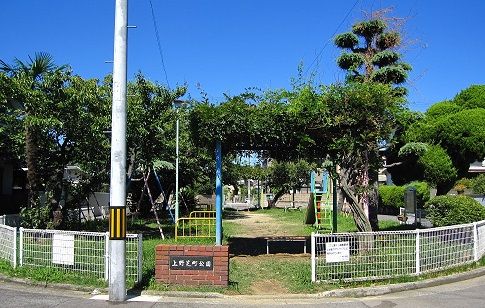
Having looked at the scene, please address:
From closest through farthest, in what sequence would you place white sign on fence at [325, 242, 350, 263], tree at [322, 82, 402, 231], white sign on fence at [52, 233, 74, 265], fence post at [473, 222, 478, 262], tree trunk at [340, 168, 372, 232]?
white sign on fence at [325, 242, 350, 263] → white sign on fence at [52, 233, 74, 265] → fence post at [473, 222, 478, 262] → tree at [322, 82, 402, 231] → tree trunk at [340, 168, 372, 232]

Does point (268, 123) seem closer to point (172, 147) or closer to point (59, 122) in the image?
point (59, 122)

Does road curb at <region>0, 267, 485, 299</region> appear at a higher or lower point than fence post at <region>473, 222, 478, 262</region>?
lower

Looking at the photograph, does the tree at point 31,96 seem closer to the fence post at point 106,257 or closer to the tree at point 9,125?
the tree at point 9,125

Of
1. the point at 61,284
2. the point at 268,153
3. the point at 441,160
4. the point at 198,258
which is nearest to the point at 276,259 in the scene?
the point at 268,153

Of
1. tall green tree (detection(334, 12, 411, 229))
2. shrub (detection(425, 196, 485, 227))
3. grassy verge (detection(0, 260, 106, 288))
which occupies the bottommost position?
grassy verge (detection(0, 260, 106, 288))

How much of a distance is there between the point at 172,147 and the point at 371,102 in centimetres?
1210

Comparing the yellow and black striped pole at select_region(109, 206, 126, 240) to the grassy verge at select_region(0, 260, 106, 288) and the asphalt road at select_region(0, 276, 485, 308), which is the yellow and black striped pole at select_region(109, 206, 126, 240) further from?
the grassy verge at select_region(0, 260, 106, 288)

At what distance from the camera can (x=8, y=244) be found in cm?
1012

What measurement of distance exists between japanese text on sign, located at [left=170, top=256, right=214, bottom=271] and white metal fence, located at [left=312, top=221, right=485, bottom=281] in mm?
1850

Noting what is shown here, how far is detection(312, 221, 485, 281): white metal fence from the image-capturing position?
8.84 meters

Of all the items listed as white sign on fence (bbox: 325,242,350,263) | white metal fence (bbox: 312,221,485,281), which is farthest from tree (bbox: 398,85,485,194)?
white sign on fence (bbox: 325,242,350,263)

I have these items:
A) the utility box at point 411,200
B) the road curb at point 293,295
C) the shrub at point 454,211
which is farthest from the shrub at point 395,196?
the road curb at point 293,295

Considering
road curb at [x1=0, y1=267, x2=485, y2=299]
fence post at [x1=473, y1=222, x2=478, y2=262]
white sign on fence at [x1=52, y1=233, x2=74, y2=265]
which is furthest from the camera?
fence post at [x1=473, y1=222, x2=478, y2=262]

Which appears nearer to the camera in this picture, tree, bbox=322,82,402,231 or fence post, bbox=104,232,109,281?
fence post, bbox=104,232,109,281
